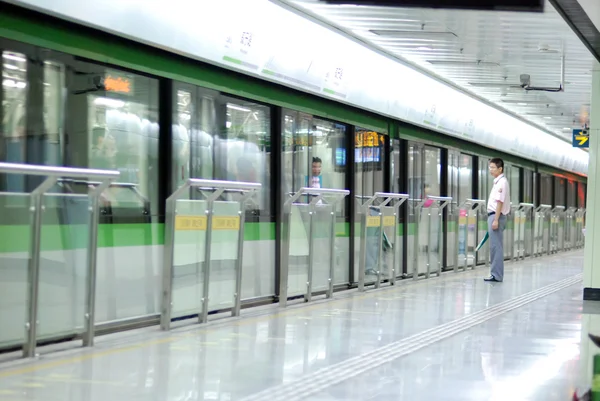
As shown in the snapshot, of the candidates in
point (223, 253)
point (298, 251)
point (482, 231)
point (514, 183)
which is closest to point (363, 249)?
point (298, 251)

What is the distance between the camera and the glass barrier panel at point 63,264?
21.7 ft

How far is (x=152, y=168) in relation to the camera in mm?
8672

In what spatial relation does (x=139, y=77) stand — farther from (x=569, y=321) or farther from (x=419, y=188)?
(x=419, y=188)

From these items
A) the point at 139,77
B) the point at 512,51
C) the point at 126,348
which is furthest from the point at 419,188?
the point at 126,348

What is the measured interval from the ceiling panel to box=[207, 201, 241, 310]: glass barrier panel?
79.6 inches

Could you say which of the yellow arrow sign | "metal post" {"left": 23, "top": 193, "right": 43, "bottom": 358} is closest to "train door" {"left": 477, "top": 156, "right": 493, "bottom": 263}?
the yellow arrow sign

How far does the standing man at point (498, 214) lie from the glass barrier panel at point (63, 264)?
8462 millimetres

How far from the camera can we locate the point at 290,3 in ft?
35.5

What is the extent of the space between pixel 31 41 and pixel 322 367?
3.12 m

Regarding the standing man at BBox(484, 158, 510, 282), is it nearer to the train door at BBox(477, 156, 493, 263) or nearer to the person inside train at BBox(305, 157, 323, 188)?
the person inside train at BBox(305, 157, 323, 188)

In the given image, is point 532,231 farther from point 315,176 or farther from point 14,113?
point 14,113

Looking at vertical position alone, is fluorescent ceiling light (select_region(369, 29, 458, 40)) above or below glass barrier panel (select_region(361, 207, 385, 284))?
above

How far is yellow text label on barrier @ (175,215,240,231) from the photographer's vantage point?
8188 millimetres

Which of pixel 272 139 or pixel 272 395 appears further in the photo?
pixel 272 139
